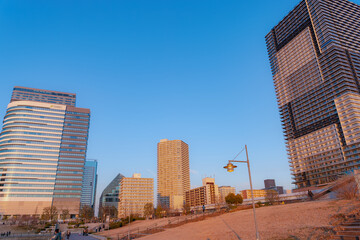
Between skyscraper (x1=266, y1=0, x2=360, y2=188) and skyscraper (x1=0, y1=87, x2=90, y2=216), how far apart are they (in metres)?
150

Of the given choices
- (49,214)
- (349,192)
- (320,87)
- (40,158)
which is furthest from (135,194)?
(349,192)

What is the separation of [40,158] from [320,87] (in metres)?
187

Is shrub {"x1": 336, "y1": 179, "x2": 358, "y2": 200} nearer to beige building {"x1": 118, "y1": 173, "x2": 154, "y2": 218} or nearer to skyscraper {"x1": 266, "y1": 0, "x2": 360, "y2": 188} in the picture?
skyscraper {"x1": 266, "y1": 0, "x2": 360, "y2": 188}

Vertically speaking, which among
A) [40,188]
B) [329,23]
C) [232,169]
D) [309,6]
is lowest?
[232,169]

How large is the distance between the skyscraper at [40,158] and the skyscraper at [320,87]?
15015 centimetres

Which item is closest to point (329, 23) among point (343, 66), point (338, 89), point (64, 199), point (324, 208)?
point (343, 66)

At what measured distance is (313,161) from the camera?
147625mm

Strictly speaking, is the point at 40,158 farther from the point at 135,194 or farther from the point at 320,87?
the point at 320,87

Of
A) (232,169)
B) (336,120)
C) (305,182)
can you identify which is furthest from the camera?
(305,182)

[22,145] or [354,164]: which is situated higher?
[22,145]

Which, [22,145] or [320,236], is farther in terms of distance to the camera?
[22,145]

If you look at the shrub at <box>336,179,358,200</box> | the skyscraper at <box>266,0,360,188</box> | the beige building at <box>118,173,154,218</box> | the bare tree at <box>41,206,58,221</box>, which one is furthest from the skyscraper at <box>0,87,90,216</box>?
the shrub at <box>336,179,358,200</box>

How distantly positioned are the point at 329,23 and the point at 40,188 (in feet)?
702

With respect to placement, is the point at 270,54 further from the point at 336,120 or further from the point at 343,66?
the point at 336,120
